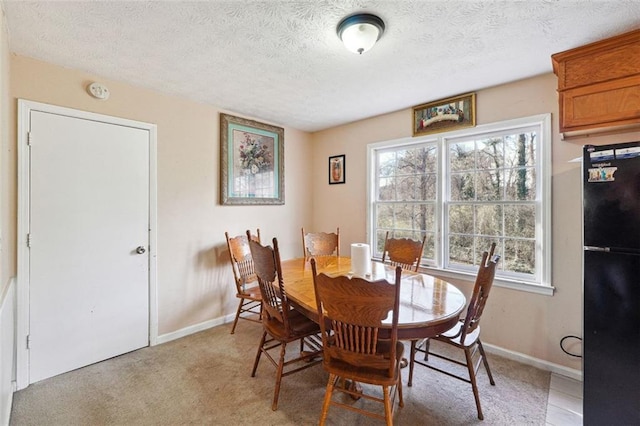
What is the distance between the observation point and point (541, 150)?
8.11 feet

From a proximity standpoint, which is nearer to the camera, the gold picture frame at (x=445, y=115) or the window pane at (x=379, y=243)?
the gold picture frame at (x=445, y=115)

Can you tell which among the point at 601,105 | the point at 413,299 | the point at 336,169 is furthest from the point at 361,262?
the point at 336,169

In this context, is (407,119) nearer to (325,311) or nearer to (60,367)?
(325,311)

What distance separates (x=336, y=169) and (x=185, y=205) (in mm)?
1962

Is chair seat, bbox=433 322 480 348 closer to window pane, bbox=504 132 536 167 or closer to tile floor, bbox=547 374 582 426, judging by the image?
tile floor, bbox=547 374 582 426

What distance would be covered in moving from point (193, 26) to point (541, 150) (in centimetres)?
280

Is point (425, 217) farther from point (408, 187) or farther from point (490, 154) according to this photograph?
point (490, 154)

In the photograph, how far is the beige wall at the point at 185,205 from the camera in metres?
2.65

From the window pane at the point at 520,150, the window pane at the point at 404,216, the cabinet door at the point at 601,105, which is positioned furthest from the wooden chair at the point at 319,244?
the cabinet door at the point at 601,105

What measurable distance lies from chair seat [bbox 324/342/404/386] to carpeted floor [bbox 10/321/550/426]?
49 cm

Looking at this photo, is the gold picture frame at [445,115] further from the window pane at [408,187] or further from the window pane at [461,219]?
the window pane at [461,219]

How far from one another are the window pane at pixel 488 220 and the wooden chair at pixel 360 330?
5.63 feet

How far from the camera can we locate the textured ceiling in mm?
1627

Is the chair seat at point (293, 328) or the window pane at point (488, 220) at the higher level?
the window pane at point (488, 220)
